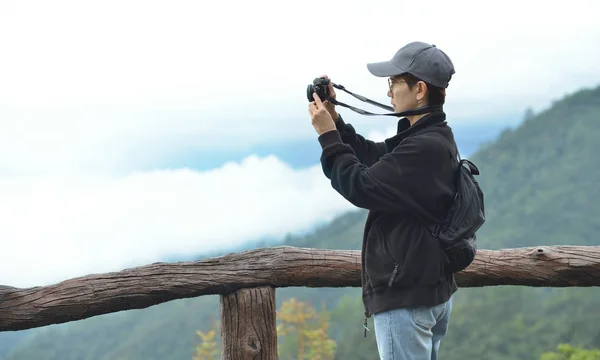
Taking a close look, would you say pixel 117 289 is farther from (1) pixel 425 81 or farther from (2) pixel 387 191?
(1) pixel 425 81

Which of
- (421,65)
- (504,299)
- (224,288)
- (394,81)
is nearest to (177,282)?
(224,288)

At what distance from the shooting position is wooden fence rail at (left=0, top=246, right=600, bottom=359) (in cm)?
323

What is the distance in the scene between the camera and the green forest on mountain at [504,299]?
29172mm

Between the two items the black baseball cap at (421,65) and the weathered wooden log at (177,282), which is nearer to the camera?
the black baseball cap at (421,65)

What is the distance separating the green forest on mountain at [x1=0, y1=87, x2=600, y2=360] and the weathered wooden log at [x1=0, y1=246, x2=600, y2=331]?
14383 mm

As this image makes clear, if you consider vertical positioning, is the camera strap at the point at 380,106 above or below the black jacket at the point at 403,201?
above

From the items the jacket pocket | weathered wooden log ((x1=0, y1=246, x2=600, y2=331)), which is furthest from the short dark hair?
weathered wooden log ((x1=0, y1=246, x2=600, y2=331))

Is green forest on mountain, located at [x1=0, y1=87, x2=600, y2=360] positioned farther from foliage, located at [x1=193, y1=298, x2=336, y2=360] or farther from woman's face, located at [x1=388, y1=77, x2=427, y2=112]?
woman's face, located at [x1=388, y1=77, x2=427, y2=112]

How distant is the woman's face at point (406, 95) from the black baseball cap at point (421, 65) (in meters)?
0.04

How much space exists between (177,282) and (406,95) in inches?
50.0

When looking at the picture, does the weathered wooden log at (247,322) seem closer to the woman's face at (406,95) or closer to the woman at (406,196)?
the woman at (406,196)

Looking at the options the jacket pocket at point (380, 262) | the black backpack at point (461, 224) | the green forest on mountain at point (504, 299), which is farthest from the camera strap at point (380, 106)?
the green forest on mountain at point (504, 299)

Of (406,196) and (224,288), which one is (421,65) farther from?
(224,288)

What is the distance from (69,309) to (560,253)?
7.40 feet
